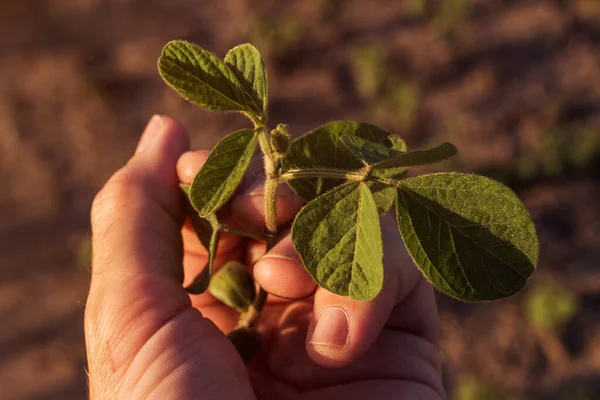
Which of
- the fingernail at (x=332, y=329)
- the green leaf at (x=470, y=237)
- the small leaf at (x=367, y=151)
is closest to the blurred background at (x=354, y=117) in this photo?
the fingernail at (x=332, y=329)

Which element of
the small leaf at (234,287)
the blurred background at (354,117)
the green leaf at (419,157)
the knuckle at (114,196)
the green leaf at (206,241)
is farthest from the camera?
the blurred background at (354,117)

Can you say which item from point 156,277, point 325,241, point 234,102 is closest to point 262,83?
point 234,102

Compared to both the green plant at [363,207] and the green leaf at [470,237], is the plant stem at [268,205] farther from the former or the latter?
the green leaf at [470,237]

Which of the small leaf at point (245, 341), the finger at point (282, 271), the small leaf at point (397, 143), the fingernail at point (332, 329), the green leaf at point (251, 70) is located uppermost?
the green leaf at point (251, 70)

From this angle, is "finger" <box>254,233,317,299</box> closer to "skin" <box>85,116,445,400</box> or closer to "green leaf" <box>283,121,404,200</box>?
"skin" <box>85,116,445,400</box>

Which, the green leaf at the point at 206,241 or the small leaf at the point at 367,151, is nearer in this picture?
the small leaf at the point at 367,151

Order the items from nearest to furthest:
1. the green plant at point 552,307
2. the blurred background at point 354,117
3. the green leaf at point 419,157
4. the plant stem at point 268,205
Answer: the green leaf at point 419,157 < the plant stem at point 268,205 < the green plant at point 552,307 < the blurred background at point 354,117

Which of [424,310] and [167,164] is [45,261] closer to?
[167,164]

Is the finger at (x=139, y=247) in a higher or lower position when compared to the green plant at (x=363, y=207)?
lower
